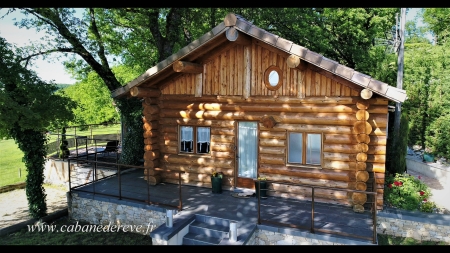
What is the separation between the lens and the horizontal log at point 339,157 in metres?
9.27

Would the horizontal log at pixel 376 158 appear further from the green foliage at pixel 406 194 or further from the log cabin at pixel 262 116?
the green foliage at pixel 406 194

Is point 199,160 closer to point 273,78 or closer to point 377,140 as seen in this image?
point 273,78

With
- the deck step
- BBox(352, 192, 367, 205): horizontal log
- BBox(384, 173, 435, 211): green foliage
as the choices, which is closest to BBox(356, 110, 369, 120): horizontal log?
BBox(352, 192, 367, 205): horizontal log

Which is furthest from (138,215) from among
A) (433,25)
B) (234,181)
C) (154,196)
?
(433,25)

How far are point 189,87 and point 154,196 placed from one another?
12.8 feet

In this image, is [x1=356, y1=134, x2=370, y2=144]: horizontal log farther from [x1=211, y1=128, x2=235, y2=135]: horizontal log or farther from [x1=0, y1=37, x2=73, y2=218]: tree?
[x1=0, y1=37, x2=73, y2=218]: tree

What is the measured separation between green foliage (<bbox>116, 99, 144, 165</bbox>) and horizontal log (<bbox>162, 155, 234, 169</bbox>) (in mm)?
4270

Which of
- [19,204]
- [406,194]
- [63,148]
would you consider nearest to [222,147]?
[406,194]

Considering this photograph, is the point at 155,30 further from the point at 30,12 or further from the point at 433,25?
the point at 433,25

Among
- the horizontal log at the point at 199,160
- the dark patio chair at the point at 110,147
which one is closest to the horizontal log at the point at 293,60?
the horizontal log at the point at 199,160

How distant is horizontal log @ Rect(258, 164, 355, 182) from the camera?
371 inches

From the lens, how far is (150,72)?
10.5m

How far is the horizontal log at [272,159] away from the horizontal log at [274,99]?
1729mm

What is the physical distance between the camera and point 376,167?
910cm
